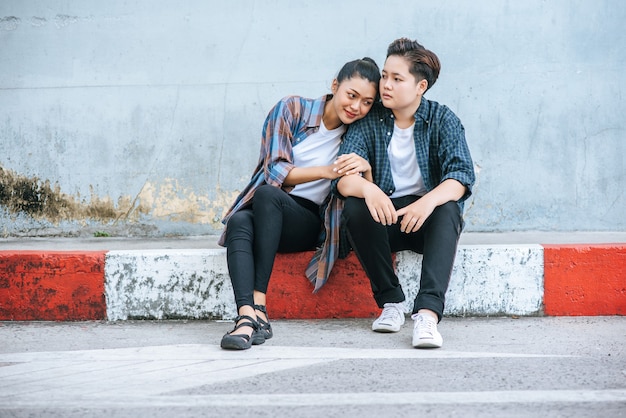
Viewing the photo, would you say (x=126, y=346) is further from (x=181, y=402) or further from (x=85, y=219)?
(x=85, y=219)

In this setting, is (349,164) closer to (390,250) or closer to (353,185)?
(353,185)

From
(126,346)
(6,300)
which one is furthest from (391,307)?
(6,300)

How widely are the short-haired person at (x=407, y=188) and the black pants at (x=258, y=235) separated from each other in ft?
0.80

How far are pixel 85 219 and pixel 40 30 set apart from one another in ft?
4.31

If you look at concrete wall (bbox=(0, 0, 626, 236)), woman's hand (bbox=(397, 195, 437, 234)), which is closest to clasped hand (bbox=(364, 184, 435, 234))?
woman's hand (bbox=(397, 195, 437, 234))

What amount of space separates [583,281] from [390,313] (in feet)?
3.19

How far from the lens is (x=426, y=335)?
291 cm

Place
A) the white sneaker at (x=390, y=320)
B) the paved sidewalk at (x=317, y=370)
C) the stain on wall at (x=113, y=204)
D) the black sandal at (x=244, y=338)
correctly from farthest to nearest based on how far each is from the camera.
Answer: the stain on wall at (x=113, y=204) → the white sneaker at (x=390, y=320) → the black sandal at (x=244, y=338) → the paved sidewalk at (x=317, y=370)

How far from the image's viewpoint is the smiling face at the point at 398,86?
3.39 metres

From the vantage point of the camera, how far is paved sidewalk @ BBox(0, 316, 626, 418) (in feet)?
7.17

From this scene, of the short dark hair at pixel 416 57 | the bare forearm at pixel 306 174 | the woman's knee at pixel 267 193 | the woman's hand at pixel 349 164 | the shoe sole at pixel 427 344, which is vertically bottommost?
the shoe sole at pixel 427 344

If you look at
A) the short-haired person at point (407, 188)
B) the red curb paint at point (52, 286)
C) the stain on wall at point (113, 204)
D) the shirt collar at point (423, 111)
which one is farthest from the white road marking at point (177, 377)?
the stain on wall at point (113, 204)

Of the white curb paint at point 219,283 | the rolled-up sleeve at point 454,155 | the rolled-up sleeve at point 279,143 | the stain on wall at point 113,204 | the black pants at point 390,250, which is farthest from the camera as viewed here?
the stain on wall at point 113,204

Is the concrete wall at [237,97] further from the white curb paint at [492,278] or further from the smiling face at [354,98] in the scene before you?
the smiling face at [354,98]
